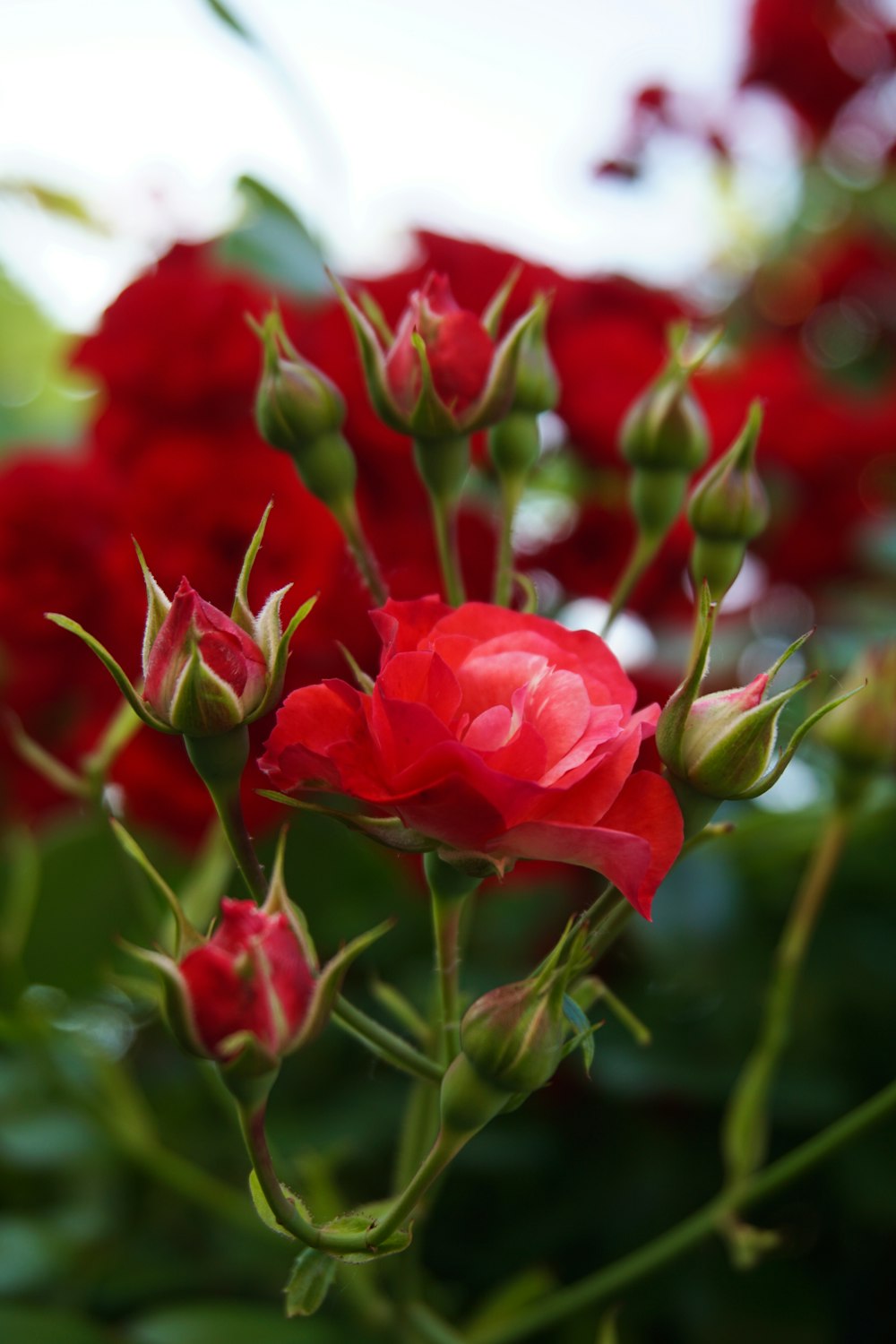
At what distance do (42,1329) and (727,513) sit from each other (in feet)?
1.11

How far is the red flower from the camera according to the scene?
0.68 feet

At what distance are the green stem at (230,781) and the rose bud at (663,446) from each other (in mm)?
172

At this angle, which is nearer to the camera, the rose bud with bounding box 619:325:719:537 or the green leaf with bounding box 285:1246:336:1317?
the green leaf with bounding box 285:1246:336:1317

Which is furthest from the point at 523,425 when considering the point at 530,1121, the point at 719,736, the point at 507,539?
the point at 530,1121

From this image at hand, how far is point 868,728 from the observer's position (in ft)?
1.30

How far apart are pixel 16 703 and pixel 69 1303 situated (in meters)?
0.25

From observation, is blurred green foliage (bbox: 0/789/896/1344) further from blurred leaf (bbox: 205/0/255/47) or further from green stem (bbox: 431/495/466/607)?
blurred leaf (bbox: 205/0/255/47)

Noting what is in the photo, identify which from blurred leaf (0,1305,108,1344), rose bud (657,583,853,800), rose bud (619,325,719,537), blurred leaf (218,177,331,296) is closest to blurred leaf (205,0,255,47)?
blurred leaf (218,177,331,296)

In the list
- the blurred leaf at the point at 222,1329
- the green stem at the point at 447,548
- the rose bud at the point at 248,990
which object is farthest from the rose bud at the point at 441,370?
the blurred leaf at the point at 222,1329

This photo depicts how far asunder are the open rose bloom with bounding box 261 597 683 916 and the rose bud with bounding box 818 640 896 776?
0.18 meters

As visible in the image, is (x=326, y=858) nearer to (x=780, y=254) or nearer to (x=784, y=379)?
(x=784, y=379)

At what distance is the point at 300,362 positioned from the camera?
0.33 meters

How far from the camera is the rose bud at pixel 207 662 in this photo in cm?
23

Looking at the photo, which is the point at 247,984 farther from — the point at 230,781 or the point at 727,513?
the point at 727,513
